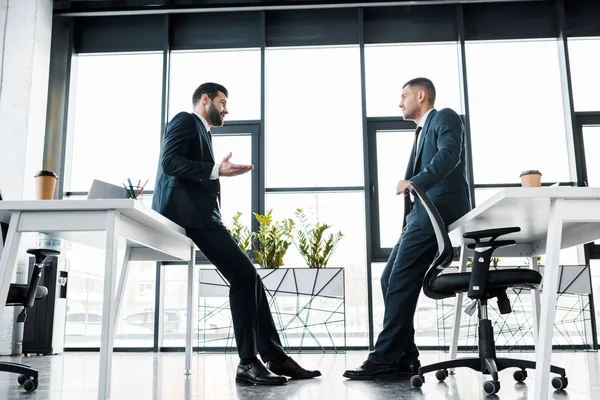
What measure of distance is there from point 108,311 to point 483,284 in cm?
137

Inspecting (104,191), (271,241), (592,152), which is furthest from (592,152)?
(104,191)

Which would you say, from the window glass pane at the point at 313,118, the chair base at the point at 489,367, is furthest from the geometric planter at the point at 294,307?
the chair base at the point at 489,367

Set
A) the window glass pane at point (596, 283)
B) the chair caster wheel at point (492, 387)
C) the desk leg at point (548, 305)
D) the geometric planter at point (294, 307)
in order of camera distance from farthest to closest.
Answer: the window glass pane at point (596, 283)
the geometric planter at point (294, 307)
the chair caster wheel at point (492, 387)
the desk leg at point (548, 305)

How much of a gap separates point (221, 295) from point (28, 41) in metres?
2.83

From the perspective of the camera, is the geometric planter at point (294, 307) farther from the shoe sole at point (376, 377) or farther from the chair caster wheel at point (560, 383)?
the chair caster wheel at point (560, 383)

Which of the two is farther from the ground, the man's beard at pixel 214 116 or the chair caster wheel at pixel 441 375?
the man's beard at pixel 214 116

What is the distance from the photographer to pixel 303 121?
540cm

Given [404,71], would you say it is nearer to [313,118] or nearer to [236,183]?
[313,118]

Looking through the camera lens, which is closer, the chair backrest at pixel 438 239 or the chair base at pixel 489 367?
the chair base at pixel 489 367

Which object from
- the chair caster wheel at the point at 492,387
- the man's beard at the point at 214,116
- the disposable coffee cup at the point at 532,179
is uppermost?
the man's beard at the point at 214,116

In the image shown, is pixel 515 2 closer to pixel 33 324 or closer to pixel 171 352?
pixel 171 352

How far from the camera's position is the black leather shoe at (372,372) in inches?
99.2

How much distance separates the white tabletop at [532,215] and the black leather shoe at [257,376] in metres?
1.02

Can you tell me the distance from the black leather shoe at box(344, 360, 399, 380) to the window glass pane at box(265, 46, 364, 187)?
9.09 feet
